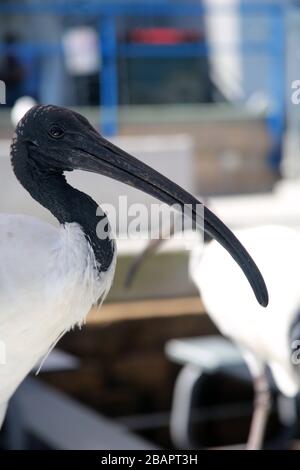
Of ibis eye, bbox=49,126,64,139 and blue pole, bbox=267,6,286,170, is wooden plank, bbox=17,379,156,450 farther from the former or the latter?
blue pole, bbox=267,6,286,170

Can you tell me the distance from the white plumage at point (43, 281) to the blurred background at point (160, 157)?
401 mm

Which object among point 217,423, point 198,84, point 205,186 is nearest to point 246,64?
point 198,84

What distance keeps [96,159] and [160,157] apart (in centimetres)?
260

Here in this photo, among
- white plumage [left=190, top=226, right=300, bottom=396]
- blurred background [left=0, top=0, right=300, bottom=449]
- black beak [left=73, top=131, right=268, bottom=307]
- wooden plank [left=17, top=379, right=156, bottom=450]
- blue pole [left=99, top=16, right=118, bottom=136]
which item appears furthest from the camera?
blue pole [left=99, top=16, right=118, bottom=136]

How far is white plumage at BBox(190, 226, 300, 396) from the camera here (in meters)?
2.23

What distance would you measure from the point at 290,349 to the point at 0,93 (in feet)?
3.73

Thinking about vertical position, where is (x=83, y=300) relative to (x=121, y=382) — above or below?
above

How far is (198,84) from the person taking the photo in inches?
307

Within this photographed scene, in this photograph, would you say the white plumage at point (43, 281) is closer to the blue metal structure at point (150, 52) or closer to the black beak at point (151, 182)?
the black beak at point (151, 182)

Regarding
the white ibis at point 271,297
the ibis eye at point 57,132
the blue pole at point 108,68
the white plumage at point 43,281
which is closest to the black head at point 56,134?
the ibis eye at point 57,132

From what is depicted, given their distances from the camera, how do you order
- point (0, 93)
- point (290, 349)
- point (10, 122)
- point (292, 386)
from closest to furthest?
point (0, 93) < point (290, 349) < point (292, 386) < point (10, 122)

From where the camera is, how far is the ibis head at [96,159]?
145cm

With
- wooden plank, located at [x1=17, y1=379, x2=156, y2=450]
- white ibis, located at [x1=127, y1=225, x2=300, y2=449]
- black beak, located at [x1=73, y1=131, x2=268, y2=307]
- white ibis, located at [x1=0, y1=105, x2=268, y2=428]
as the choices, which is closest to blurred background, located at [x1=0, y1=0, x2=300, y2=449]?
wooden plank, located at [x1=17, y1=379, x2=156, y2=450]

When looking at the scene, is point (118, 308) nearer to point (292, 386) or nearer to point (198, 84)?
point (292, 386)
